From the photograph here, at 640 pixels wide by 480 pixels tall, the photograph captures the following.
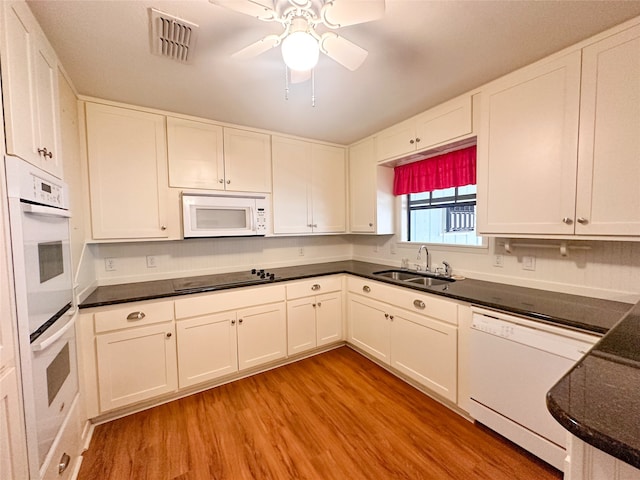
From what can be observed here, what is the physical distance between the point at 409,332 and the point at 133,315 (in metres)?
2.04

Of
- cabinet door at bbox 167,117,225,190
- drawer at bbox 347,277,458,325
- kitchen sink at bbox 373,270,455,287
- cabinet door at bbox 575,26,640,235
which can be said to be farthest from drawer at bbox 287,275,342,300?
cabinet door at bbox 575,26,640,235

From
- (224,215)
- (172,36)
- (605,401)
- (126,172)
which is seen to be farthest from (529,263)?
(126,172)

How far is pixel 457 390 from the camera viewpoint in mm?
1865

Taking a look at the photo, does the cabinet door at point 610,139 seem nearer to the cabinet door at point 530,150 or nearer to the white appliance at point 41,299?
the cabinet door at point 530,150

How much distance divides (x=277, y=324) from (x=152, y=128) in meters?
1.96

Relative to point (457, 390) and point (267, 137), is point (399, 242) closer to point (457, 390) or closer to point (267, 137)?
point (457, 390)

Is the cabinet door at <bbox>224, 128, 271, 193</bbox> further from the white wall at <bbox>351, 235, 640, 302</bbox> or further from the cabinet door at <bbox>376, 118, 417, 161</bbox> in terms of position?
the white wall at <bbox>351, 235, 640, 302</bbox>

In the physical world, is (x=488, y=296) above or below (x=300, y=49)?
below

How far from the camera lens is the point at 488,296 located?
5.84 feet

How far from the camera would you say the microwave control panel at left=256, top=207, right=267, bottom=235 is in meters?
2.65

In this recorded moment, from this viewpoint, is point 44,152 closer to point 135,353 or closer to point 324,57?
point 135,353

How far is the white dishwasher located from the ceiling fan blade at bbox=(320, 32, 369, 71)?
159cm

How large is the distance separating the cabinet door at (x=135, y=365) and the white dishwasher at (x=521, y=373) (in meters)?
2.12

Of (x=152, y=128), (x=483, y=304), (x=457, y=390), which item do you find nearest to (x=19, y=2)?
(x=152, y=128)
